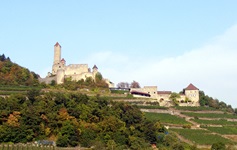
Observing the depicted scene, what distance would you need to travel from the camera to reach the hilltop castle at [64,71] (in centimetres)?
6456

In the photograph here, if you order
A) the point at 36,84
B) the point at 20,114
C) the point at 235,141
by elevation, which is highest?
the point at 36,84

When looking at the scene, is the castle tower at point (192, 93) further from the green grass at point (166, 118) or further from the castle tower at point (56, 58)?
the castle tower at point (56, 58)

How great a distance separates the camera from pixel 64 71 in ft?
216

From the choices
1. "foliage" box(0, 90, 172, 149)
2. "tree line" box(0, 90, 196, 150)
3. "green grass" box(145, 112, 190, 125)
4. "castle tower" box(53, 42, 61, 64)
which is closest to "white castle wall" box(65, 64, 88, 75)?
"castle tower" box(53, 42, 61, 64)

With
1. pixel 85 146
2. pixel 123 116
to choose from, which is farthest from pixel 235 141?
pixel 85 146

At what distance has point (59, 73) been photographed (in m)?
64.4

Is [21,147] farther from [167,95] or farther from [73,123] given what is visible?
[167,95]

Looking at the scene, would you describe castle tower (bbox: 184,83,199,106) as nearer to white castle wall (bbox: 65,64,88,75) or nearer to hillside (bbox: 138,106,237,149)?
hillside (bbox: 138,106,237,149)

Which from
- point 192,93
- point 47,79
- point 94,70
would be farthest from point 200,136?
point 47,79

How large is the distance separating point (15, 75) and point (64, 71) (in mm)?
8090

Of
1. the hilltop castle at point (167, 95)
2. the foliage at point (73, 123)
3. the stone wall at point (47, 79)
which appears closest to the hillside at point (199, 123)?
the hilltop castle at point (167, 95)

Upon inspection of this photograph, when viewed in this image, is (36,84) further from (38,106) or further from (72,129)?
(72,129)

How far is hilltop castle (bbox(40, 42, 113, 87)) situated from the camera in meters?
64.6

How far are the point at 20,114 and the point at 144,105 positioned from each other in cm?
2343
